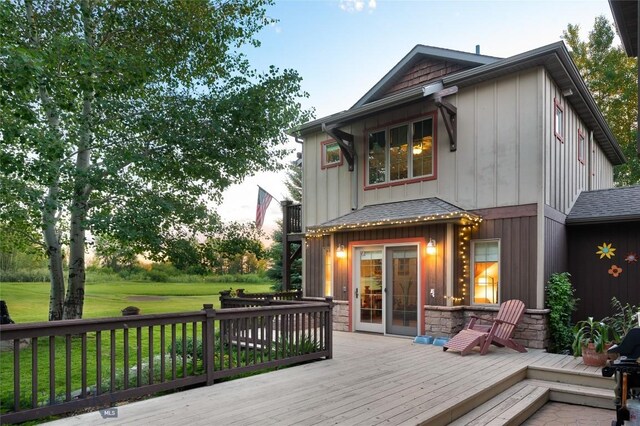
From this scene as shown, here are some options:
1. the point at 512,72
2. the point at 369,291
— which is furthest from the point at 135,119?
the point at 512,72

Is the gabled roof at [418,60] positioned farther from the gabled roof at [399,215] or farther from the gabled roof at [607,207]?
the gabled roof at [607,207]

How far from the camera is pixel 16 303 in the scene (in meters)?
9.13

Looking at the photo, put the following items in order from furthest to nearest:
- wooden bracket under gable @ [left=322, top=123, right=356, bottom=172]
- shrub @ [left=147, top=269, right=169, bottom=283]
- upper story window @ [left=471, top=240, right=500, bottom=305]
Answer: shrub @ [left=147, top=269, right=169, bottom=283] → wooden bracket under gable @ [left=322, top=123, right=356, bottom=172] → upper story window @ [left=471, top=240, right=500, bottom=305]

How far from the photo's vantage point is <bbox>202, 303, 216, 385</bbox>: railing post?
15.4 ft

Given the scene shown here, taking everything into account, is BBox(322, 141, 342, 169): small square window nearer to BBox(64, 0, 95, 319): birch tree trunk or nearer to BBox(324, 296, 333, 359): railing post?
BBox(324, 296, 333, 359): railing post

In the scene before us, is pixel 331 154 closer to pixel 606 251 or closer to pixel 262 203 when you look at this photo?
pixel 262 203

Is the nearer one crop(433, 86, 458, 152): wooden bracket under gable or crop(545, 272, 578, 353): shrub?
crop(545, 272, 578, 353): shrub

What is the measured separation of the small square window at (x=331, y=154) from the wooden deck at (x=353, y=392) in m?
4.86

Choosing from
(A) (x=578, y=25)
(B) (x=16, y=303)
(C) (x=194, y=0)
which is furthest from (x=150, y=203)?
(A) (x=578, y=25)

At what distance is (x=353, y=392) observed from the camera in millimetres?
4406

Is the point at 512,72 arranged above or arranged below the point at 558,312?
above

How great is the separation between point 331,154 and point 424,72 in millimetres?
2841

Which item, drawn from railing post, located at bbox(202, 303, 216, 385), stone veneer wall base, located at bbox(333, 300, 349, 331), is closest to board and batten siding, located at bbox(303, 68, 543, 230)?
stone veneer wall base, located at bbox(333, 300, 349, 331)

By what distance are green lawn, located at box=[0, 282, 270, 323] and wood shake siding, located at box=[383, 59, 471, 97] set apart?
258 inches
